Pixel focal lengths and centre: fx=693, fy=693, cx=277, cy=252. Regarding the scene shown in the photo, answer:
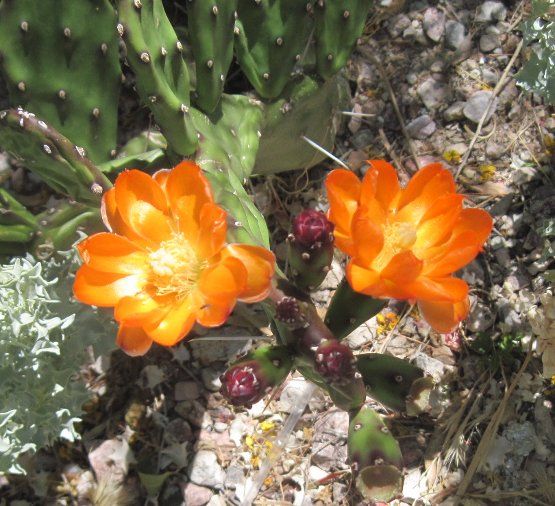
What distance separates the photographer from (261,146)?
78.2 inches

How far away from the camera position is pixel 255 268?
121cm

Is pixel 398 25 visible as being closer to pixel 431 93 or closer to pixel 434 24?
pixel 434 24

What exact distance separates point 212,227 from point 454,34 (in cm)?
146

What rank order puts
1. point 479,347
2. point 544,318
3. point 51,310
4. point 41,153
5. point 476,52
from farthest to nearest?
1. point 476,52
2. point 479,347
3. point 51,310
4. point 544,318
5. point 41,153

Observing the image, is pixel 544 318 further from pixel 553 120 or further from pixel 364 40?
pixel 364 40

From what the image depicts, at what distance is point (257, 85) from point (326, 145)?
388mm

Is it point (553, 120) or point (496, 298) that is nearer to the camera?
point (496, 298)

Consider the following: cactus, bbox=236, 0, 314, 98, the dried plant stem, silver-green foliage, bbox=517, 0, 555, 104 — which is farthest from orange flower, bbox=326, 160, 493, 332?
the dried plant stem

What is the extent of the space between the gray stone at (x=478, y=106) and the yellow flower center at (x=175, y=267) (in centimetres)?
127

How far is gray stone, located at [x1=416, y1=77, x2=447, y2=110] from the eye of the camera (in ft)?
7.47

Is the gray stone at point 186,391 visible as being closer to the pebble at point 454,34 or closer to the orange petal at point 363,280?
the orange petal at point 363,280

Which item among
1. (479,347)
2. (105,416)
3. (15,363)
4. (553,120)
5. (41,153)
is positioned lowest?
(105,416)

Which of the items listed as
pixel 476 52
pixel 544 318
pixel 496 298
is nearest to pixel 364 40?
pixel 476 52

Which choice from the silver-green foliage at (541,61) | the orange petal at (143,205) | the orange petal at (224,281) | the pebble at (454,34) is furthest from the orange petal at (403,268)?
the pebble at (454,34)
